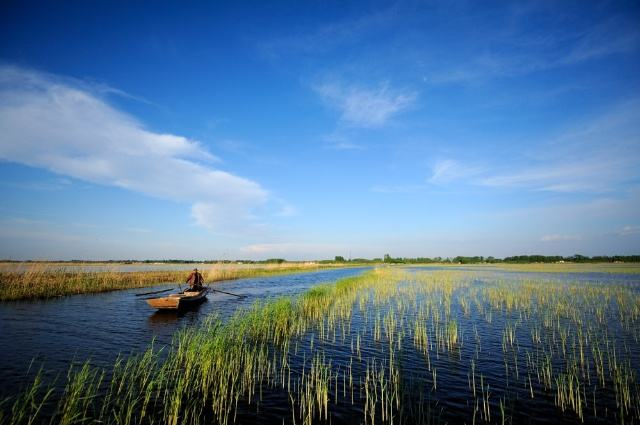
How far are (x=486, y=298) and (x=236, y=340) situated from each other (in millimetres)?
21638

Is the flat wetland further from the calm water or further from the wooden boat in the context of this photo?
the wooden boat

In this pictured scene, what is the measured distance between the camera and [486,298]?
25.2m

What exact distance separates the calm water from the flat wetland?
0.09 m

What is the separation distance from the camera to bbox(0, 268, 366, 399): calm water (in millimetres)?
10544

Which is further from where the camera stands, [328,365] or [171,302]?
[171,302]

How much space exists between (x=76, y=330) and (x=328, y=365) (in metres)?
12.6

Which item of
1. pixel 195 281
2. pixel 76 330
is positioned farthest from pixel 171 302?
pixel 195 281

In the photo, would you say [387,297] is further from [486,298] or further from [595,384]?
[595,384]

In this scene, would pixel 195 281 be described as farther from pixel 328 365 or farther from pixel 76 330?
pixel 328 365

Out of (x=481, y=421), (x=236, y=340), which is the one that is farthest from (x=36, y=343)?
(x=481, y=421)

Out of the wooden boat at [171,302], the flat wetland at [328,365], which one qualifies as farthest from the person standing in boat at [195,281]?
the wooden boat at [171,302]

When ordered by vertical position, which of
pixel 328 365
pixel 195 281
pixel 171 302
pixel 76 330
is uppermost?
pixel 195 281

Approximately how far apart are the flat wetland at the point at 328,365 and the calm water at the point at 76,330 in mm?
94

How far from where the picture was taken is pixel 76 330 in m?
14.8
